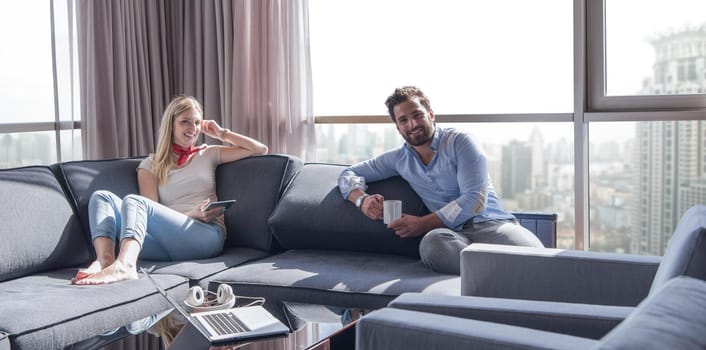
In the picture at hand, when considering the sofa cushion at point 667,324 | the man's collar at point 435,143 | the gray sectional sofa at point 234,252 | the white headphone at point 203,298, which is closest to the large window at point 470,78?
the man's collar at point 435,143

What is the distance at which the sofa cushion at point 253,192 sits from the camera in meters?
3.60

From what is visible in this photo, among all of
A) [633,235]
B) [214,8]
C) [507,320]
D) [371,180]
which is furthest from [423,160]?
[214,8]

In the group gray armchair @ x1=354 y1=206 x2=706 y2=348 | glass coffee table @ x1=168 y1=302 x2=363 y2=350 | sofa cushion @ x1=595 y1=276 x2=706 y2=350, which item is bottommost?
glass coffee table @ x1=168 y1=302 x2=363 y2=350

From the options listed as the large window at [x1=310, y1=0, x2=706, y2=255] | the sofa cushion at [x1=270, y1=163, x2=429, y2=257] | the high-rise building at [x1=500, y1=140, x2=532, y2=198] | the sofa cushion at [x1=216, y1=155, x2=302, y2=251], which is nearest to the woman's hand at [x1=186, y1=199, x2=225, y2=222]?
the sofa cushion at [x1=216, y1=155, x2=302, y2=251]

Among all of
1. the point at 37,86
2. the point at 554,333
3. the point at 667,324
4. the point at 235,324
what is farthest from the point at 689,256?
the point at 37,86

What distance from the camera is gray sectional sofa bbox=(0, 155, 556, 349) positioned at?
8.37 feet

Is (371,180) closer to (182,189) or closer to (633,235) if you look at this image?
(182,189)

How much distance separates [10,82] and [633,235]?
3346mm

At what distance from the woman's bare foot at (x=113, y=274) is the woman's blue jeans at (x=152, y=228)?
0.17m

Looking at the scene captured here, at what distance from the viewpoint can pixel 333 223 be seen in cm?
341

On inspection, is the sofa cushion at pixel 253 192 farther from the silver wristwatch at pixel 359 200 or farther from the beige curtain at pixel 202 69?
the beige curtain at pixel 202 69

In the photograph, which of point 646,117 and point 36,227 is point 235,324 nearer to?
point 36,227

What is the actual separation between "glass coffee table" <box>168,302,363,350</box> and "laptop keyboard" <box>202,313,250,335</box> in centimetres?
4

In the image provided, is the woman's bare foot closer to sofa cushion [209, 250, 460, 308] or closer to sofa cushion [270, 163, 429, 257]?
sofa cushion [209, 250, 460, 308]
